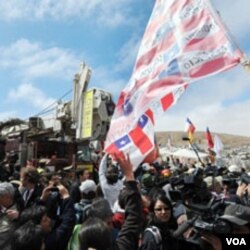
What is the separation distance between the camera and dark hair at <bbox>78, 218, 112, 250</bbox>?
271 cm

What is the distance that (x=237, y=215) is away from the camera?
2.47 m

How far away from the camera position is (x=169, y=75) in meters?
4.66

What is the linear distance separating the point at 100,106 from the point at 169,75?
11385 mm

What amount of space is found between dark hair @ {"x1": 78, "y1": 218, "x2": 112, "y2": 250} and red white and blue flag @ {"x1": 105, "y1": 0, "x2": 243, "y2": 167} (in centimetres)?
168

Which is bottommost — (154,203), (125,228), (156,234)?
(156,234)

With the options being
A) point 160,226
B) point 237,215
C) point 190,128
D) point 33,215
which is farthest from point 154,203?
point 190,128

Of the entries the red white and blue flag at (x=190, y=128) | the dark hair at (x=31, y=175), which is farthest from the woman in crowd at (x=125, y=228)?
the red white and blue flag at (x=190, y=128)

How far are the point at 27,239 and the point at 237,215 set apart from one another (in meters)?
1.26

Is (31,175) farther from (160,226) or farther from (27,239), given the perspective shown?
Result: (27,239)

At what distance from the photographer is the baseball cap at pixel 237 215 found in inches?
95.3

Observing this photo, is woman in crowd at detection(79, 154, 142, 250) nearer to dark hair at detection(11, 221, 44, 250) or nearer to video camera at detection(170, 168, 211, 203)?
dark hair at detection(11, 221, 44, 250)

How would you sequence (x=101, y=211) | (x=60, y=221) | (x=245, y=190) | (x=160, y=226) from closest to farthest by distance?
(x=101, y=211) → (x=160, y=226) → (x=60, y=221) → (x=245, y=190)

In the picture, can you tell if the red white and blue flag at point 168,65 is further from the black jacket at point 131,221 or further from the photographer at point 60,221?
the black jacket at point 131,221

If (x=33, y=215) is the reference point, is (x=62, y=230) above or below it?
below
